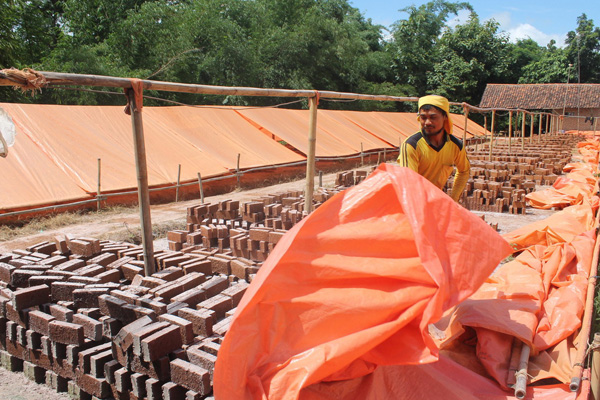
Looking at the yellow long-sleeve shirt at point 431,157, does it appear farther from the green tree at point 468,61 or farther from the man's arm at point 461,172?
the green tree at point 468,61

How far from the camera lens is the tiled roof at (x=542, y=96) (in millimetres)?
36969

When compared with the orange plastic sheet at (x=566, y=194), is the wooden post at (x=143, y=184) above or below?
above

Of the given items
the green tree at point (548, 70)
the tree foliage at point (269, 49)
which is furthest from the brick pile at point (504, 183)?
the green tree at point (548, 70)

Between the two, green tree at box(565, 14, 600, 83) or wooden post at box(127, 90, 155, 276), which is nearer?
wooden post at box(127, 90, 155, 276)

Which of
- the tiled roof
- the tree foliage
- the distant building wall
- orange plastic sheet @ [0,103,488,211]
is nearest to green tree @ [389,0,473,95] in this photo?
the tree foliage

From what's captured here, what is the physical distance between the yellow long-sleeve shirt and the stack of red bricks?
5.38 feet

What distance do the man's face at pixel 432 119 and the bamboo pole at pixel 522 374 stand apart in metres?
1.58

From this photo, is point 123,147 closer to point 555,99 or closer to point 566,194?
point 566,194

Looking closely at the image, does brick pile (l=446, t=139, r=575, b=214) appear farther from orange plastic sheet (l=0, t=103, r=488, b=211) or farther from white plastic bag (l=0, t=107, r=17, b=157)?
white plastic bag (l=0, t=107, r=17, b=157)

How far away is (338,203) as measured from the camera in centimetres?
254

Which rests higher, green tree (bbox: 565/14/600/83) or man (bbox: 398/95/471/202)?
green tree (bbox: 565/14/600/83)

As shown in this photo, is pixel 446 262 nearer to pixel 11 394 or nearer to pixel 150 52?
pixel 11 394

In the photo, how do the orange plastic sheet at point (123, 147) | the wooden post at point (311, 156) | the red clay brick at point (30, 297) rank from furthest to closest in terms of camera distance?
1. the orange plastic sheet at point (123, 147)
2. the wooden post at point (311, 156)
3. the red clay brick at point (30, 297)

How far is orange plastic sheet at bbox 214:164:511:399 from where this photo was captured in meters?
2.14
